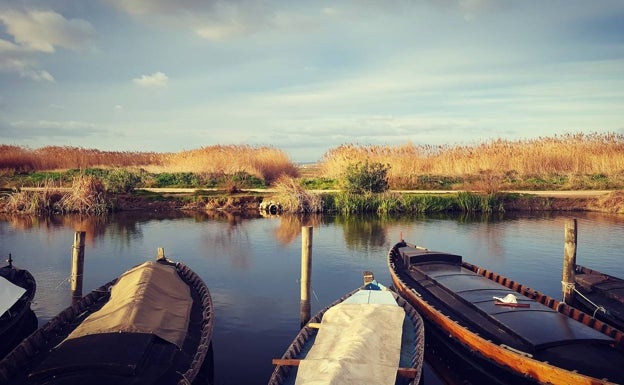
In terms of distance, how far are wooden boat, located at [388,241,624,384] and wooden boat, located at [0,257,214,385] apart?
24.3 feet

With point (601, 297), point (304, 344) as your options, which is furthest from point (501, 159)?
point (304, 344)

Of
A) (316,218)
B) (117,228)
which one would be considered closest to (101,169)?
(117,228)

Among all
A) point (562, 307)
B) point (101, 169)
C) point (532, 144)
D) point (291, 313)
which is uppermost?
point (532, 144)

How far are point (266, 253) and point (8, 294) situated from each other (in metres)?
14.7

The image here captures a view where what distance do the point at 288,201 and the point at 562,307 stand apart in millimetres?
29078

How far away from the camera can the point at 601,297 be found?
17891 mm

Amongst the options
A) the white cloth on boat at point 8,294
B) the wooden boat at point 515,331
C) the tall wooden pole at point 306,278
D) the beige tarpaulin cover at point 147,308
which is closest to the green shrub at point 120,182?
the white cloth on boat at point 8,294

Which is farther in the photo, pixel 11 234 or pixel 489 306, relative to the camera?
pixel 11 234

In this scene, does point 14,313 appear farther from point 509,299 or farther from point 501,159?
point 501,159

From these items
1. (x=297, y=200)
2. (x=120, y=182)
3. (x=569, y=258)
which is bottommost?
(x=569, y=258)

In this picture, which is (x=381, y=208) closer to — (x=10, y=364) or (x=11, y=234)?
(x=11, y=234)

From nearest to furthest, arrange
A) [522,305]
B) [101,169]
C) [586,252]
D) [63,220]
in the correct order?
→ [522,305], [586,252], [63,220], [101,169]

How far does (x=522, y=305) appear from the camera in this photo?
15.0 meters

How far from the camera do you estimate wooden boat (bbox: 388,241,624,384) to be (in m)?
11.9
